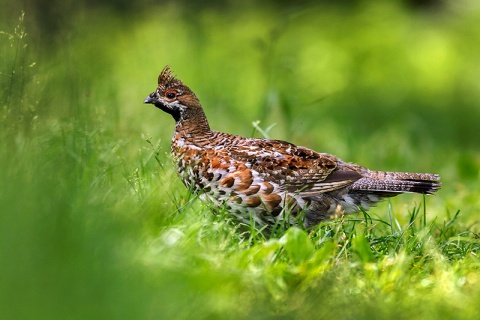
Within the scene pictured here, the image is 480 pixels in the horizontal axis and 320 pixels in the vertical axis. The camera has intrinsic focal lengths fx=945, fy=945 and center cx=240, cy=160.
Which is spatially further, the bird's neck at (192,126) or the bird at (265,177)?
the bird's neck at (192,126)

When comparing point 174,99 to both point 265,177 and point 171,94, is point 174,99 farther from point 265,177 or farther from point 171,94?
point 265,177

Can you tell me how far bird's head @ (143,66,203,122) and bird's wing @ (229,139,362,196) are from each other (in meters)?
0.50

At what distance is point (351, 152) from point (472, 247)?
3199mm

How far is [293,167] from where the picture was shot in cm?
579

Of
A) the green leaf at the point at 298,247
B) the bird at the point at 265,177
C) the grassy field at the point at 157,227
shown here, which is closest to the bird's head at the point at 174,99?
the bird at the point at 265,177

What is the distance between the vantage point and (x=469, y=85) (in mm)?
12773

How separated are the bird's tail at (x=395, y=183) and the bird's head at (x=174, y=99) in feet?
3.80

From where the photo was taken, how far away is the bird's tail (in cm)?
603

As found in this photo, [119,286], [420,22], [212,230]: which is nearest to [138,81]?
[420,22]

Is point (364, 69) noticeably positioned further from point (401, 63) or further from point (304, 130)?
point (304, 130)

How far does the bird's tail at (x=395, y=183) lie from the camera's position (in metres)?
6.03

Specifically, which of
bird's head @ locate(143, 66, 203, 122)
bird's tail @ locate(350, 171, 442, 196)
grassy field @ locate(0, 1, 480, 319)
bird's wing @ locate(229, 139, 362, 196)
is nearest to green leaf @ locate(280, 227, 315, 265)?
grassy field @ locate(0, 1, 480, 319)

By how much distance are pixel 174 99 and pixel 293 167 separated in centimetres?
95

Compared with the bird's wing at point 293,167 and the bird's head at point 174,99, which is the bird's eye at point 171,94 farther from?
the bird's wing at point 293,167
